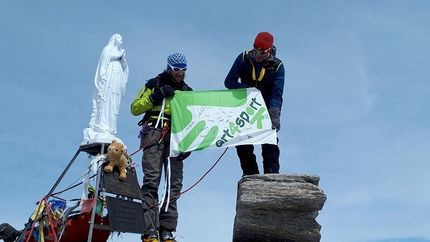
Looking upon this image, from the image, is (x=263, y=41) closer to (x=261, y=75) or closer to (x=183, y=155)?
(x=261, y=75)

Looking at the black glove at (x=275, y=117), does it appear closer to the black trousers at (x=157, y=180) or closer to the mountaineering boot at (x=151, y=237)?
the black trousers at (x=157, y=180)

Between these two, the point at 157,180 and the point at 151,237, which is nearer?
the point at 151,237

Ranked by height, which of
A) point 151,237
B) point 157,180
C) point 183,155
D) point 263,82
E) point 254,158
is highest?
point 263,82

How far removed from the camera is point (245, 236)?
9195mm

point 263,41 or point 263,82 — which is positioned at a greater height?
point 263,41

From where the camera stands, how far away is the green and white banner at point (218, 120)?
9195mm

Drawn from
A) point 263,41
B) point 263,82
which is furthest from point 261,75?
point 263,41

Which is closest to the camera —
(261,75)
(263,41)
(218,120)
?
(263,41)

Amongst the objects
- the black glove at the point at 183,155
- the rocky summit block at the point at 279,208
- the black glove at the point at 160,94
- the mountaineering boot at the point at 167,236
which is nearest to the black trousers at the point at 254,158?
the rocky summit block at the point at 279,208

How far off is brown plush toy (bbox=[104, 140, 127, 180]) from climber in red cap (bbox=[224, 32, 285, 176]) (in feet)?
8.31

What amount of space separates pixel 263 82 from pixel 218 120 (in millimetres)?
1120

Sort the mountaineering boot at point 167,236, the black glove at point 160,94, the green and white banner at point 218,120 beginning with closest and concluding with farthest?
the mountaineering boot at point 167,236 → the black glove at point 160,94 → the green and white banner at point 218,120

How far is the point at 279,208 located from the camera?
8984 mm

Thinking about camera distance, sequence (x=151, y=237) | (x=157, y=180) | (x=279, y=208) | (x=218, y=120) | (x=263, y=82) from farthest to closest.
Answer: (x=263, y=82), (x=218, y=120), (x=279, y=208), (x=157, y=180), (x=151, y=237)
